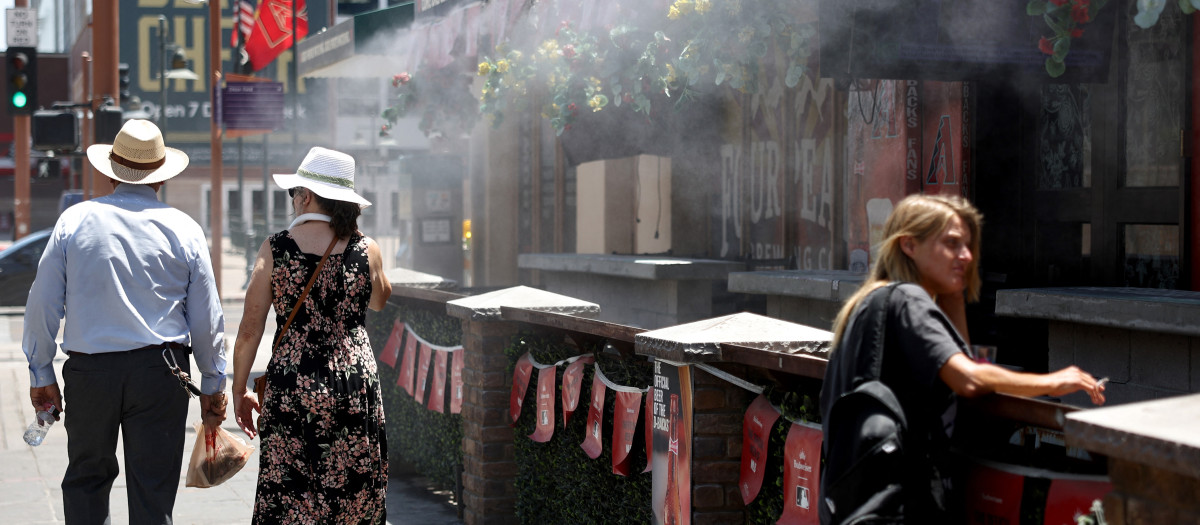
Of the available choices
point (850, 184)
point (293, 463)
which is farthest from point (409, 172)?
point (293, 463)

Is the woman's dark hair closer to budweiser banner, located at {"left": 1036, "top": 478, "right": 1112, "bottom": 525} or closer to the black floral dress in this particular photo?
the black floral dress

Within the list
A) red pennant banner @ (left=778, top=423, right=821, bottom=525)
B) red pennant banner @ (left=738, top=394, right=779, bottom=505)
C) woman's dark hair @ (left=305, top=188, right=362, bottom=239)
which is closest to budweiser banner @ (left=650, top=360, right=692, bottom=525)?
red pennant banner @ (left=738, top=394, right=779, bottom=505)

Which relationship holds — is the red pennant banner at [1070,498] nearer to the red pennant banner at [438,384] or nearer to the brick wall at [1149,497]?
the brick wall at [1149,497]

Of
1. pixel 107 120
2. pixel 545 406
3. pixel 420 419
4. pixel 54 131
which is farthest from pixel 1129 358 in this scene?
pixel 54 131

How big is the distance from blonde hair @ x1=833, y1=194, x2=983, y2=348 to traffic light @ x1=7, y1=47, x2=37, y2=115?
14174 mm

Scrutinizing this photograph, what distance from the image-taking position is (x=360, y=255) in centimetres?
487

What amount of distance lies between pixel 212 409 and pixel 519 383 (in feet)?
4.95

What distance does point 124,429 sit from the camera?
488 centimetres

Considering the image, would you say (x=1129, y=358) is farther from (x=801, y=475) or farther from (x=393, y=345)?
(x=393, y=345)

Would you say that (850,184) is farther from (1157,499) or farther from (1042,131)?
(1157,499)

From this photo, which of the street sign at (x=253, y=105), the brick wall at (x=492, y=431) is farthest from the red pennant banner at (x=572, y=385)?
the street sign at (x=253, y=105)

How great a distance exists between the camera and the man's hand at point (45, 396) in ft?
15.9

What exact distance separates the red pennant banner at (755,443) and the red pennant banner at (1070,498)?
4.12ft

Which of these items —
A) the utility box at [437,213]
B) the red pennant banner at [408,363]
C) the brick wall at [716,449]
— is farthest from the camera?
the utility box at [437,213]
